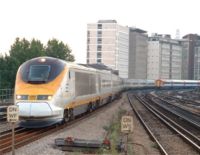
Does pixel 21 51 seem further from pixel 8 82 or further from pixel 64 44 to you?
pixel 8 82

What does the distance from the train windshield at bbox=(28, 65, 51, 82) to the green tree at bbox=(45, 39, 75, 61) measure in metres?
73.4

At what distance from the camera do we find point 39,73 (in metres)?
20.4

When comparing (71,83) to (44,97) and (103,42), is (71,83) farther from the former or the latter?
(103,42)

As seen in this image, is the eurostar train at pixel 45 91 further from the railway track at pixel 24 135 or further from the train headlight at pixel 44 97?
the railway track at pixel 24 135

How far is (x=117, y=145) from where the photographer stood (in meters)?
14.9

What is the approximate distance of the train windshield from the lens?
2011cm

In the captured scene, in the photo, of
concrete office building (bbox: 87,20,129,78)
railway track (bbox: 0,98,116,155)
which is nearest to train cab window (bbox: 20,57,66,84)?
railway track (bbox: 0,98,116,155)

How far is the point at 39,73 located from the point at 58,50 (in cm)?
7394

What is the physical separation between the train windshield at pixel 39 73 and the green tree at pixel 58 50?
241ft

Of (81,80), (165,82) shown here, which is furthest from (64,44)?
(81,80)

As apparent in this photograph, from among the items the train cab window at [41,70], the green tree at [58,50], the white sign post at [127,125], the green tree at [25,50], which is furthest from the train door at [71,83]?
the green tree at [58,50]

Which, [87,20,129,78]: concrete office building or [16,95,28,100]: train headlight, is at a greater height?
[87,20,129,78]: concrete office building

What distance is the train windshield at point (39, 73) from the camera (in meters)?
20.1

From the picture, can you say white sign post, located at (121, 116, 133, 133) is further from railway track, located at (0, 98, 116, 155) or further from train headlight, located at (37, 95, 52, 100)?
train headlight, located at (37, 95, 52, 100)
